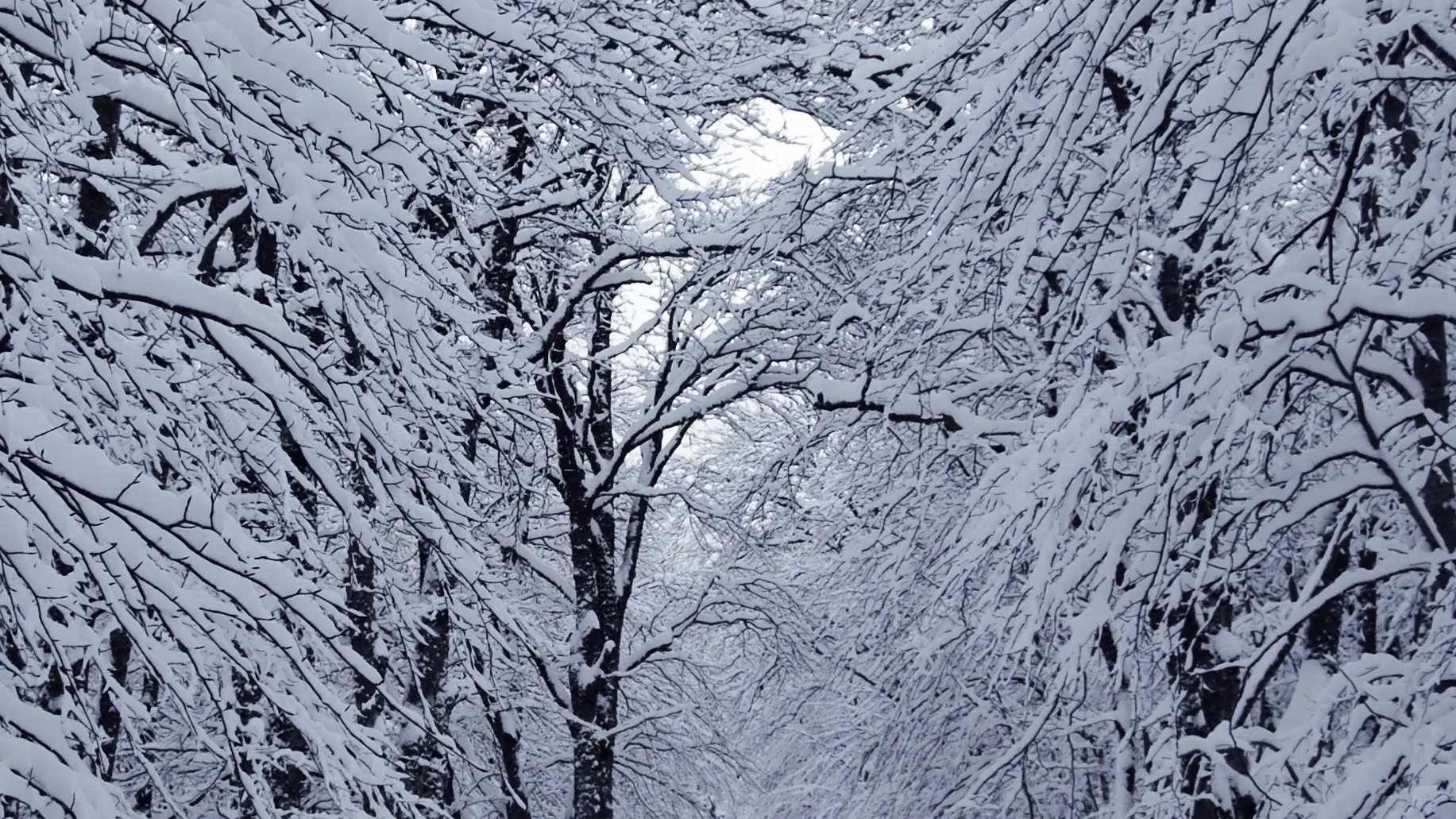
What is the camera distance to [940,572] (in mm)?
7574

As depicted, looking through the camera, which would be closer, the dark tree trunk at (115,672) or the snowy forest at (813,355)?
the snowy forest at (813,355)

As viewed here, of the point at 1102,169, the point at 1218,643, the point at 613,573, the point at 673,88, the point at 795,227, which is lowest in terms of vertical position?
the point at 1218,643

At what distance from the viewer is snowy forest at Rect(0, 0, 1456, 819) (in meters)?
2.82

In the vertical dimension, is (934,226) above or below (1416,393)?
above

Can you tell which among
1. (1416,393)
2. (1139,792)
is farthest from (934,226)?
(1139,792)

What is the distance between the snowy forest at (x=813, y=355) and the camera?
2824 millimetres

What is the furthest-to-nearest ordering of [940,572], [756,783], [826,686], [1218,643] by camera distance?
[756,783]
[826,686]
[940,572]
[1218,643]

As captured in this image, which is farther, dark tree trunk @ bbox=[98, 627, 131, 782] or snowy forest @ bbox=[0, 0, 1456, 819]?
dark tree trunk @ bbox=[98, 627, 131, 782]

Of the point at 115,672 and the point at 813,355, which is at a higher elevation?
the point at 813,355

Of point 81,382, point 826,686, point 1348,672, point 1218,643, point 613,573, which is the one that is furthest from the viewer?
point 613,573

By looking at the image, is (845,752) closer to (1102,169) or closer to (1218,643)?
(1218,643)

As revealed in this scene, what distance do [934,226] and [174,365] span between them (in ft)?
7.88

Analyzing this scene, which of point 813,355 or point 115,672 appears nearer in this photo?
point 115,672

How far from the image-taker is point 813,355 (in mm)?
7836
